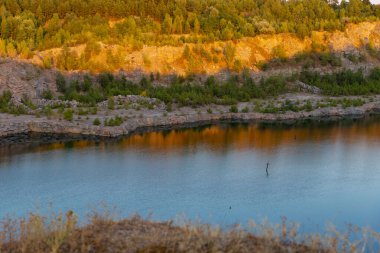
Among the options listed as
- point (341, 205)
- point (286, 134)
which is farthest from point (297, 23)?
point (341, 205)

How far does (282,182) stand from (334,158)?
5.49 meters

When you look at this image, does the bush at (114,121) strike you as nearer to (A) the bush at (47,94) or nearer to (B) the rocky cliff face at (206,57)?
(A) the bush at (47,94)

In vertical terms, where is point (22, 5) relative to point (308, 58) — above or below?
above

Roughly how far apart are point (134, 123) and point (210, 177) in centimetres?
1214

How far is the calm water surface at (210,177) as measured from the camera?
50.6 feet

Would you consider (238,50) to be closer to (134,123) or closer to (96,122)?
(134,123)

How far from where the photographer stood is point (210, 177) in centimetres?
1958

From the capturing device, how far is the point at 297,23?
49.9m

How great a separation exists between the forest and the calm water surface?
16053mm

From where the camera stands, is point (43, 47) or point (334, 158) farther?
point (43, 47)

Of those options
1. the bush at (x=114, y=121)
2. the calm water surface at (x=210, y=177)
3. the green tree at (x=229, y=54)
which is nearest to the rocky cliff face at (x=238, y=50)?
the green tree at (x=229, y=54)

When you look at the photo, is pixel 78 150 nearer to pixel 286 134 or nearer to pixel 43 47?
pixel 286 134

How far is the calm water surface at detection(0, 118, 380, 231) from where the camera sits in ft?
50.6

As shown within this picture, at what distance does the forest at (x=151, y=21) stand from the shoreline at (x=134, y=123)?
10612 millimetres
